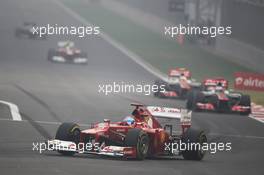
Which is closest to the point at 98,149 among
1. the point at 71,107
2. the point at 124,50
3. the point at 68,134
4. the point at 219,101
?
the point at 68,134

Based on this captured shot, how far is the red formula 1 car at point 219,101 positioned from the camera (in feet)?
111

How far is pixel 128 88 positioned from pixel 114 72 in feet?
2.79

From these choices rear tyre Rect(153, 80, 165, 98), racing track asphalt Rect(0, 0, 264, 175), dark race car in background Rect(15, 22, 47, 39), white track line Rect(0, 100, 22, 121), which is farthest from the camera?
dark race car in background Rect(15, 22, 47, 39)

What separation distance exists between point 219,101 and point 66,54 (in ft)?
30.5

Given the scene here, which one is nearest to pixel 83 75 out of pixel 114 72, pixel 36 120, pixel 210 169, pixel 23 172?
pixel 114 72

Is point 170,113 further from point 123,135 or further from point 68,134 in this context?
point 68,134

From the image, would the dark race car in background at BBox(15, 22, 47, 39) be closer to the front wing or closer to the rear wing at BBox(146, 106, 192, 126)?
the rear wing at BBox(146, 106, 192, 126)

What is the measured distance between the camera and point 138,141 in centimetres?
2111

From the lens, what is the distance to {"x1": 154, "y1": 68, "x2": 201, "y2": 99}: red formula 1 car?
1396 inches

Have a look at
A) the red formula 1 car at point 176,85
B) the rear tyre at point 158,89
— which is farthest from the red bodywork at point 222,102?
the rear tyre at point 158,89

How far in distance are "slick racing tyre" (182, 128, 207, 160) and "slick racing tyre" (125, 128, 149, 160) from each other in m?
1.47

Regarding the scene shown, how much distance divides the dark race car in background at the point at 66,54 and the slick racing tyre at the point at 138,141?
1877cm

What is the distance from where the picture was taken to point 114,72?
3644 cm

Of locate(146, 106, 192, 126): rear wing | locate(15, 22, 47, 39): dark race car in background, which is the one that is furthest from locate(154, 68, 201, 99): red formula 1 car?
locate(146, 106, 192, 126): rear wing
